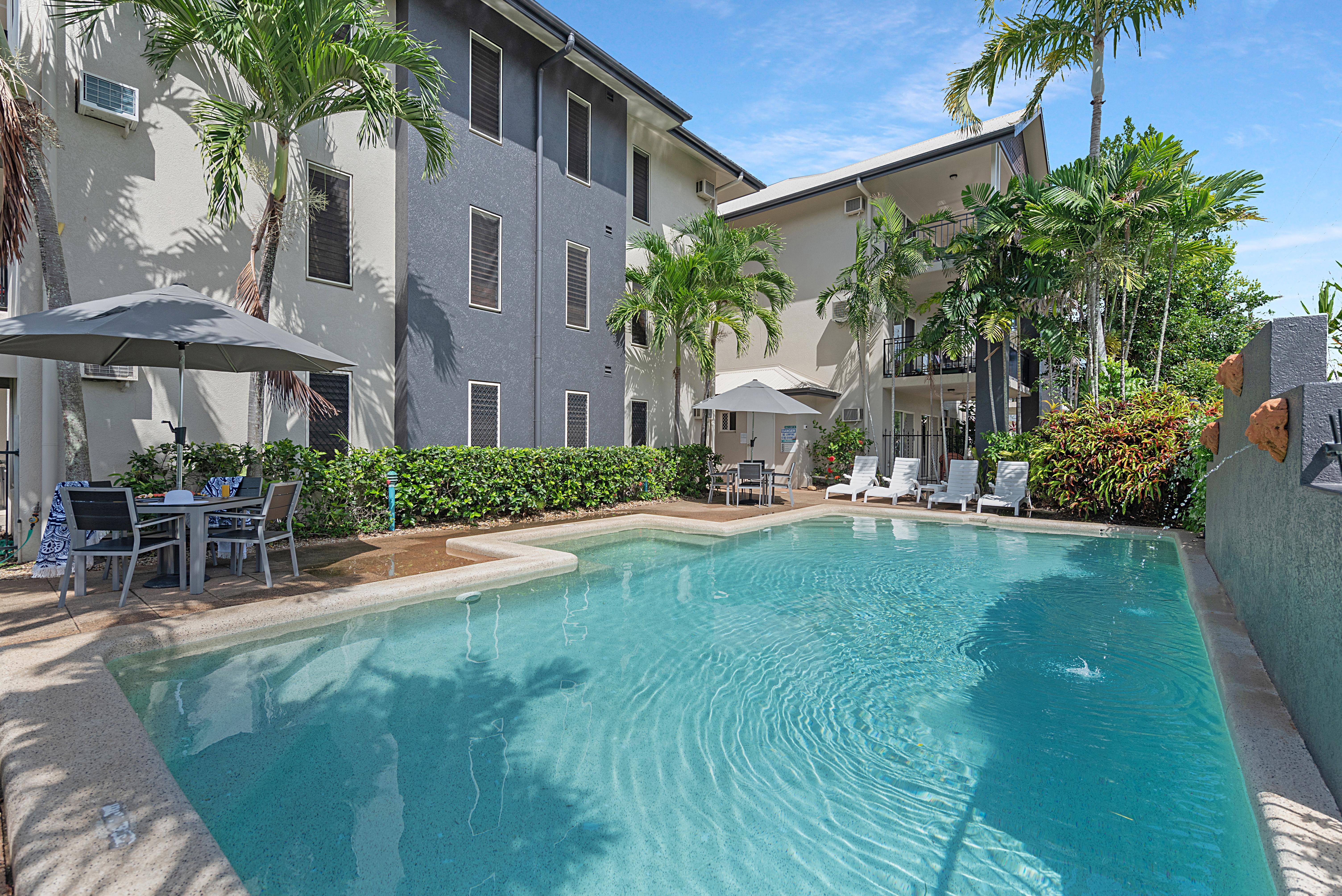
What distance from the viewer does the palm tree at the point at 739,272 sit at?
49.2 ft

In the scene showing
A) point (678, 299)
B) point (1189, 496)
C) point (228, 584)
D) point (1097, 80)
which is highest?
point (1097, 80)

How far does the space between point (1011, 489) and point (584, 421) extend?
30.0 feet

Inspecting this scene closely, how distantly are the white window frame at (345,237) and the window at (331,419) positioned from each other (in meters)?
1.45

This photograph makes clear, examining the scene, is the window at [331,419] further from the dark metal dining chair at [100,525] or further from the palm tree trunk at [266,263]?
the dark metal dining chair at [100,525]

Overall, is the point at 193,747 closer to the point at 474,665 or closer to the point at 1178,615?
the point at 474,665

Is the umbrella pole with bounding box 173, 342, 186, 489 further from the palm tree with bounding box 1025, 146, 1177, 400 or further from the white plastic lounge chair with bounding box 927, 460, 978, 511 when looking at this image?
the palm tree with bounding box 1025, 146, 1177, 400

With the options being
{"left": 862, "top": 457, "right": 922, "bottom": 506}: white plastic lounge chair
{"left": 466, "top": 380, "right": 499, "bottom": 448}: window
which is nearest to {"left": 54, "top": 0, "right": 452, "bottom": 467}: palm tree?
{"left": 466, "top": 380, "right": 499, "bottom": 448}: window

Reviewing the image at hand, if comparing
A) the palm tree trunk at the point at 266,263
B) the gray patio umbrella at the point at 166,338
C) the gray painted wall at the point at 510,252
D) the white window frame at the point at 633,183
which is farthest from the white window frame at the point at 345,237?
the white window frame at the point at 633,183

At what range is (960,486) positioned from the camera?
14.5 m

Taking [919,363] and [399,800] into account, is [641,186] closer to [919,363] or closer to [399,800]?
[919,363]

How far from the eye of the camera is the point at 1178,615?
6457 millimetres

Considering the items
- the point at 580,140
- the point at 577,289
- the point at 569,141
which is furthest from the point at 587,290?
the point at 580,140

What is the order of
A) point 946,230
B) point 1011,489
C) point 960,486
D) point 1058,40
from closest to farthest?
point 1011,489
point 1058,40
point 960,486
point 946,230

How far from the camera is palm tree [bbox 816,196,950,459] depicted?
16344mm
